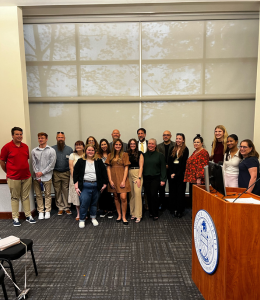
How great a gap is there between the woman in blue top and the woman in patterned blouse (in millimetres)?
579

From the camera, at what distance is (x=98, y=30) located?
4.77 meters

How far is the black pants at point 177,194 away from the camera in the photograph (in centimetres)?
416

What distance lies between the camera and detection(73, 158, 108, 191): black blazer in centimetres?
385

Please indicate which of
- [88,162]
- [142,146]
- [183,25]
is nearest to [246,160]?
[142,146]

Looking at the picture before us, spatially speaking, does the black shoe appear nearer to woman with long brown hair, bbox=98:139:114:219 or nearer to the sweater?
woman with long brown hair, bbox=98:139:114:219

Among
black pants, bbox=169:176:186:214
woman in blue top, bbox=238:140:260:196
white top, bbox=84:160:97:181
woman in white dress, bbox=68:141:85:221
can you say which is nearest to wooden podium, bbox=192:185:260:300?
woman in blue top, bbox=238:140:260:196

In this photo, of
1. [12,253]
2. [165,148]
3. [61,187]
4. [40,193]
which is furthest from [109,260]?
[165,148]

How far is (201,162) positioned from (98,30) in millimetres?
3664

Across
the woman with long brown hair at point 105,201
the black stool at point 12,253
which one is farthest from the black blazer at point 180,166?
the black stool at point 12,253

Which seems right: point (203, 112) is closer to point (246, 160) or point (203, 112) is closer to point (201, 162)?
point (201, 162)

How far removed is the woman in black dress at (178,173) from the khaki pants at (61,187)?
2.15m

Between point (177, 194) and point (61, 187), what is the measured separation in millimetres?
2421

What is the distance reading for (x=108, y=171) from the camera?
3973 mm

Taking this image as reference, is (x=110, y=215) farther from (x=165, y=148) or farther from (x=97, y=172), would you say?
(x=165, y=148)
